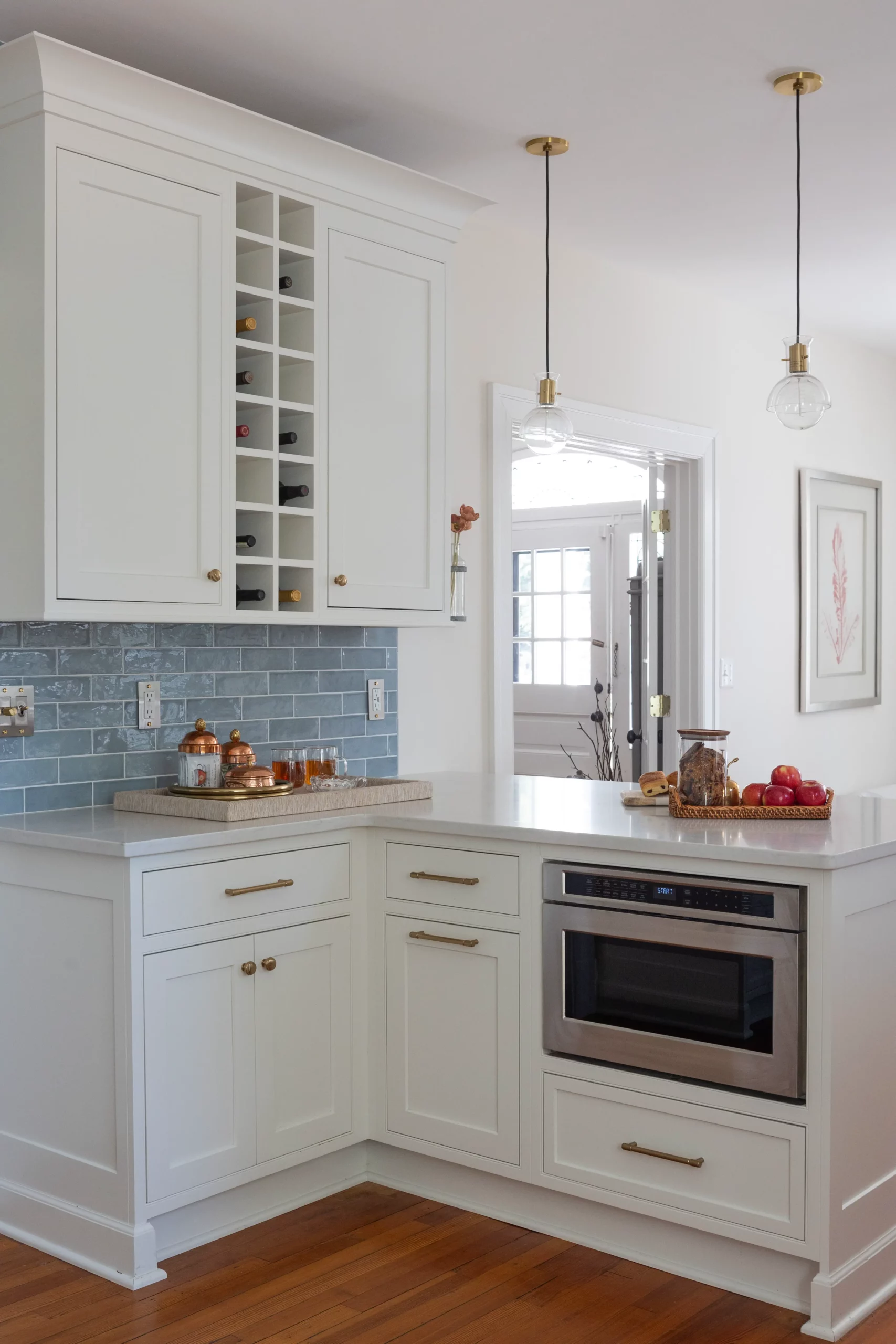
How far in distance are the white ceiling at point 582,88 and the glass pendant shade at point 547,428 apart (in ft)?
2.51

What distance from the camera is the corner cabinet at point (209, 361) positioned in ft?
8.85

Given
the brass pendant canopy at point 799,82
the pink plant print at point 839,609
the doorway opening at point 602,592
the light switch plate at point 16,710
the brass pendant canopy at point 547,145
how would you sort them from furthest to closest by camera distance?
the pink plant print at point 839,609, the doorway opening at point 602,592, the brass pendant canopy at point 547,145, the brass pendant canopy at point 799,82, the light switch plate at point 16,710

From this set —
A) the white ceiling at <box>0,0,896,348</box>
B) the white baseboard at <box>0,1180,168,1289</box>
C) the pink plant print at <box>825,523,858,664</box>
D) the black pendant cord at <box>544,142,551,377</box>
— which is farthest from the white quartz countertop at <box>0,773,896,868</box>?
the pink plant print at <box>825,523,858,664</box>

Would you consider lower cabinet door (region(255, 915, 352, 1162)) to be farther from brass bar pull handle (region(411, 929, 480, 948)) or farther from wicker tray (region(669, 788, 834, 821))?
wicker tray (region(669, 788, 834, 821))

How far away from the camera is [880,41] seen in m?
3.02

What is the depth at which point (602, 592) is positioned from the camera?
21.5 ft

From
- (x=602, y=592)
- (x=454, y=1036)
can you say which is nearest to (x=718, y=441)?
(x=602, y=592)

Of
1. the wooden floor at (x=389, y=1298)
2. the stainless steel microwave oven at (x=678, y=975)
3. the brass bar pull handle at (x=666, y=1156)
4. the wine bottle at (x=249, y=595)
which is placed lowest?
the wooden floor at (x=389, y=1298)

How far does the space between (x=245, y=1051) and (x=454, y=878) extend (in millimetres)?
578

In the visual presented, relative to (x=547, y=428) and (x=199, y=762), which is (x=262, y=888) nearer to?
(x=199, y=762)

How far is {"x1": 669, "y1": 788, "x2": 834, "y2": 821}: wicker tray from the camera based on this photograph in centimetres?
281

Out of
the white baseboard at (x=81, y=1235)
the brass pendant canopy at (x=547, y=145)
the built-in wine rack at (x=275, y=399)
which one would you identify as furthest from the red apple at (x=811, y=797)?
the brass pendant canopy at (x=547, y=145)

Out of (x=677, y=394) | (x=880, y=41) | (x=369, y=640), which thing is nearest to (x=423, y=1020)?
(x=369, y=640)

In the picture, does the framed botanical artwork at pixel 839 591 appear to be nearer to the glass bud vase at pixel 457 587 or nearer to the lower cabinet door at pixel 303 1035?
the glass bud vase at pixel 457 587
